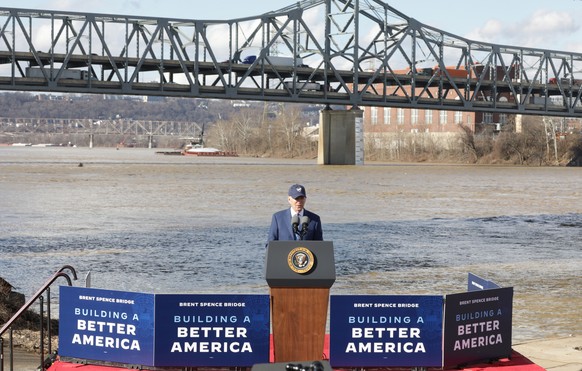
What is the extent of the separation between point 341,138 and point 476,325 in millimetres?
119940

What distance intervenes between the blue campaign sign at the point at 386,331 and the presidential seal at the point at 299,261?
571 mm

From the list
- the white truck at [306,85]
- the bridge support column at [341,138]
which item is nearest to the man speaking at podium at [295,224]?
the bridge support column at [341,138]

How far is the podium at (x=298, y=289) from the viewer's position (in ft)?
36.9

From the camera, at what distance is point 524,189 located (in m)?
74.2

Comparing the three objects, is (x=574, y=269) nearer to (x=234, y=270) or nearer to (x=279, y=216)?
(x=234, y=270)

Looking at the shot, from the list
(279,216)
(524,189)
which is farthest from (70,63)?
(279,216)

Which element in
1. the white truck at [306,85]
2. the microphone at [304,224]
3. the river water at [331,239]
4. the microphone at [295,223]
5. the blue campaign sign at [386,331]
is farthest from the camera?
the white truck at [306,85]

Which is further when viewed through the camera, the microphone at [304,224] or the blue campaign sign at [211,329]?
the microphone at [304,224]

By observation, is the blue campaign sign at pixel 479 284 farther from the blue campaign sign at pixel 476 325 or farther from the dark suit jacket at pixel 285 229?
the dark suit jacket at pixel 285 229

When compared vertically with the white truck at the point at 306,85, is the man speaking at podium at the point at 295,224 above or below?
below

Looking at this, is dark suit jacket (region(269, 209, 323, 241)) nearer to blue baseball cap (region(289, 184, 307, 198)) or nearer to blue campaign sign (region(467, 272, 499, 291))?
blue baseball cap (region(289, 184, 307, 198))

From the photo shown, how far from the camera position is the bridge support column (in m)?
131

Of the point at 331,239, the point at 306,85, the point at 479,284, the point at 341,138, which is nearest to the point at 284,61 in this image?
the point at 306,85

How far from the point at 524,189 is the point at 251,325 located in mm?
64567
